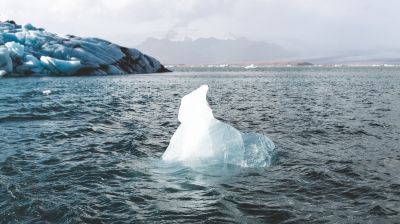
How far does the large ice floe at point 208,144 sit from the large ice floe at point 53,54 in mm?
57629

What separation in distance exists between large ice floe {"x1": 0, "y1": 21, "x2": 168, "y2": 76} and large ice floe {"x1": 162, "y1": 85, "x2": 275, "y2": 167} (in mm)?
57629

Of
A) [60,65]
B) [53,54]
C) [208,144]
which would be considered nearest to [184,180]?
[208,144]

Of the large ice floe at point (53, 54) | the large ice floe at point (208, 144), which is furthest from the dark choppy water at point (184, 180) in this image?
the large ice floe at point (53, 54)

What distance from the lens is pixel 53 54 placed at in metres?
67.7

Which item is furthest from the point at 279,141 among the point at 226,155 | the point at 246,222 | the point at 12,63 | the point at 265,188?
the point at 12,63

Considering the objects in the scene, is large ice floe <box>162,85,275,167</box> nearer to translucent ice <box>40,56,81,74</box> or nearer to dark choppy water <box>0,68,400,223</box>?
dark choppy water <box>0,68,400,223</box>

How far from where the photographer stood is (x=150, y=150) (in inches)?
468

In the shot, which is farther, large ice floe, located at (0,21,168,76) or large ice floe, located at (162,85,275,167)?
large ice floe, located at (0,21,168,76)

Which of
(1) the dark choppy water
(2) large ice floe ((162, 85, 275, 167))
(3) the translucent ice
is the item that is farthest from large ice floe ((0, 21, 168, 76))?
(2) large ice floe ((162, 85, 275, 167))

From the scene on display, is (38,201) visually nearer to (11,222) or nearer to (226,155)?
(11,222)

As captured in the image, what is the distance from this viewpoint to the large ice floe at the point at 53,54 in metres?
62.9

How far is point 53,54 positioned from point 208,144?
6506cm

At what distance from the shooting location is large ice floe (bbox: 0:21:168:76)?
62906 mm

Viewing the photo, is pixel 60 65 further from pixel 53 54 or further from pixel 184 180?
pixel 184 180
